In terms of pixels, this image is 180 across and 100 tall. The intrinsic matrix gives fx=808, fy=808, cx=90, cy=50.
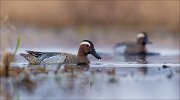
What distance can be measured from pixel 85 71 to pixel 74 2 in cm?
896

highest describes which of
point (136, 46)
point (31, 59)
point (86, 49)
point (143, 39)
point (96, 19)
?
point (96, 19)

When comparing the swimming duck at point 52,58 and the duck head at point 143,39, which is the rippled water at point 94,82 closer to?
the swimming duck at point 52,58

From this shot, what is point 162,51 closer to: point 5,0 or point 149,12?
point 149,12

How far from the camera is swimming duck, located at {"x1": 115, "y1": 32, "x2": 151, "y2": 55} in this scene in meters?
18.4

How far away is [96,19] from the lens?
21.2 metres

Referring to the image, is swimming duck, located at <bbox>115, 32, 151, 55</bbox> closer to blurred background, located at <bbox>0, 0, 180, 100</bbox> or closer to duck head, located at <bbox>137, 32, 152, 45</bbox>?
duck head, located at <bbox>137, 32, 152, 45</bbox>

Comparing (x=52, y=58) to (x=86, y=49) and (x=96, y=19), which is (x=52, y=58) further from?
(x=96, y=19)

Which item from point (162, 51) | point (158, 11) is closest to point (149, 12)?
point (158, 11)

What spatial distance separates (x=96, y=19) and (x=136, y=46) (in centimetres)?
255

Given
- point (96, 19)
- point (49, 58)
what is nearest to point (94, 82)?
point (49, 58)

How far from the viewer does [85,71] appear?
12.2m

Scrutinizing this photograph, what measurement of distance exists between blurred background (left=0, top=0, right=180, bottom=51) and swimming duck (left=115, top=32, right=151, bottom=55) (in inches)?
26.8

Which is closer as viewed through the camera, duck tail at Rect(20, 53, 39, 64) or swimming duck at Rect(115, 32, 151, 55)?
duck tail at Rect(20, 53, 39, 64)

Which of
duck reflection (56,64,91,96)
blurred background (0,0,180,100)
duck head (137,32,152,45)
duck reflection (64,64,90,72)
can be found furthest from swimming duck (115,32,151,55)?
duck reflection (56,64,91,96)
